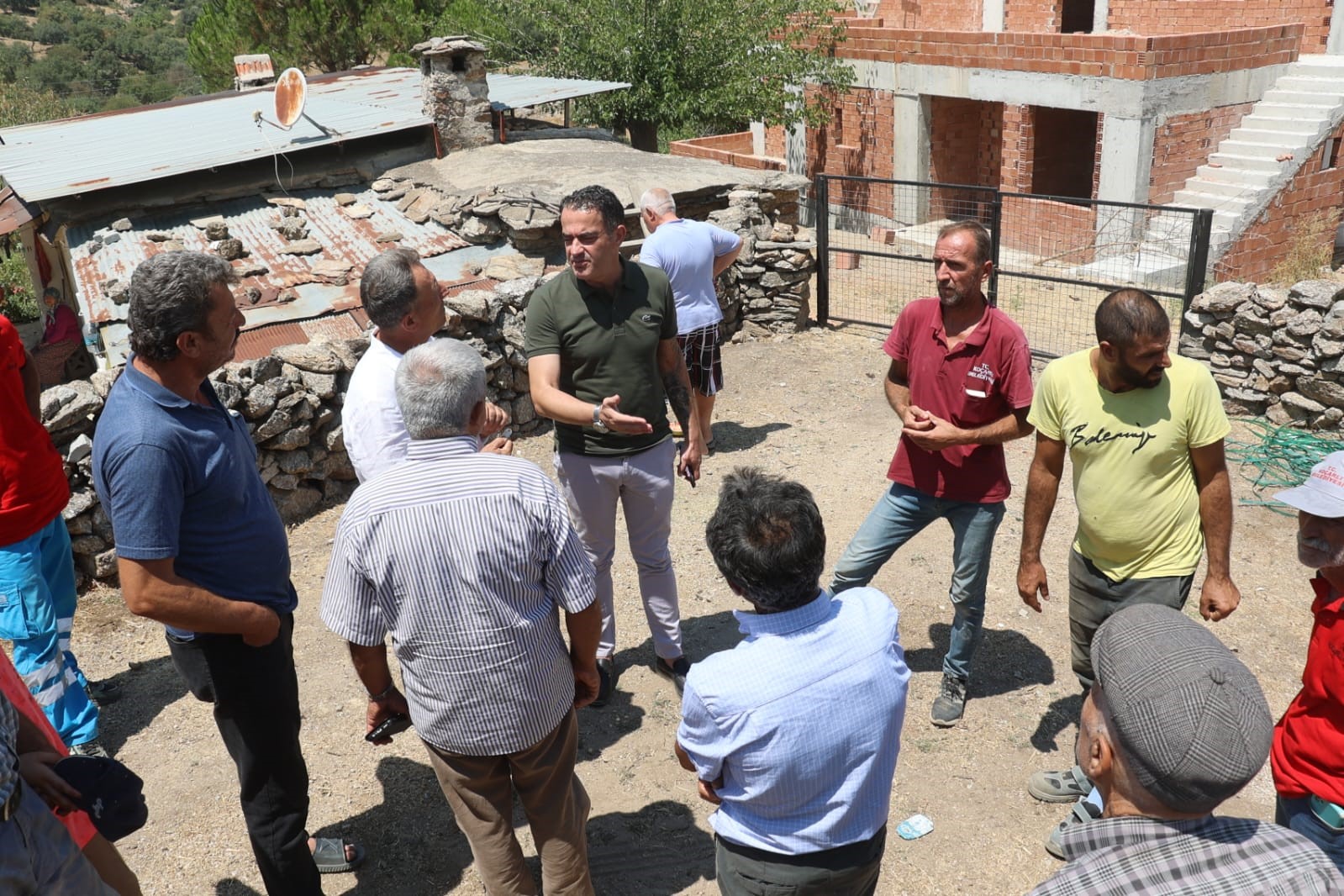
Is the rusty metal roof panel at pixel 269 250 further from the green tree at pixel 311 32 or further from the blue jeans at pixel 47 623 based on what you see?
the green tree at pixel 311 32

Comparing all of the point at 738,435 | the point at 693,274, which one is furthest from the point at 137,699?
the point at 738,435

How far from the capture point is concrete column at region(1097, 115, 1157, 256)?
13750 millimetres

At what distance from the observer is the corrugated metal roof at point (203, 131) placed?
877cm

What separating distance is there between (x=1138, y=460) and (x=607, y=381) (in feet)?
6.37

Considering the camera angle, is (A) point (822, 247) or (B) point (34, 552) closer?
(B) point (34, 552)

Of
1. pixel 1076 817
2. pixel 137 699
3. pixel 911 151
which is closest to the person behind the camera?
pixel 1076 817

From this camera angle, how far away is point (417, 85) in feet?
39.1

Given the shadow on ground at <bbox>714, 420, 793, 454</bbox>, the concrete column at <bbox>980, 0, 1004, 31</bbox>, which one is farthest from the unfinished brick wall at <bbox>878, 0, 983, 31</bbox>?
the shadow on ground at <bbox>714, 420, 793, 454</bbox>

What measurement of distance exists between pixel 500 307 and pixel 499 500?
4.90 metres

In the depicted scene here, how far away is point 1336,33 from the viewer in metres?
15.0

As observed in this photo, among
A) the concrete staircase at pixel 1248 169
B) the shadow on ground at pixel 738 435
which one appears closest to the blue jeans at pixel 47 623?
the shadow on ground at pixel 738 435

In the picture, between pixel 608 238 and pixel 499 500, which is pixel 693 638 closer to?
pixel 608 238

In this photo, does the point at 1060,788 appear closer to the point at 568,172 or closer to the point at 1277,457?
the point at 1277,457

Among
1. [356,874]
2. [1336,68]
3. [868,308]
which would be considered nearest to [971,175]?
[1336,68]
